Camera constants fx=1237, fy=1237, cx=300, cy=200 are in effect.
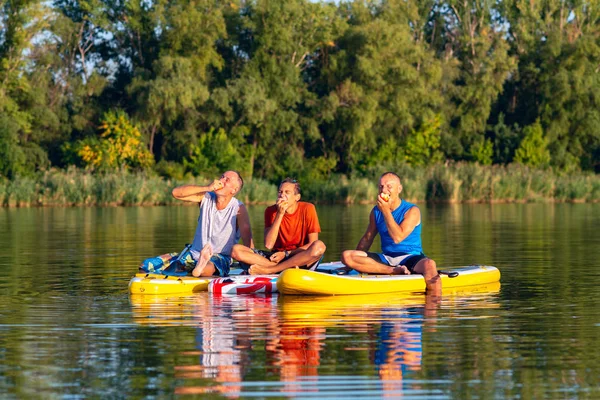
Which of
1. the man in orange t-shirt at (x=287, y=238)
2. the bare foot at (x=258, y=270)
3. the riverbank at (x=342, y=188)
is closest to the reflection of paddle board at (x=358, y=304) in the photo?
the man in orange t-shirt at (x=287, y=238)

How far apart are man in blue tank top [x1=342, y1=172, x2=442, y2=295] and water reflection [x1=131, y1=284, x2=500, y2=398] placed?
490 millimetres

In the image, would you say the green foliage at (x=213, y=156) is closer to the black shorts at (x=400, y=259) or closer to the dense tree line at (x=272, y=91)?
the dense tree line at (x=272, y=91)

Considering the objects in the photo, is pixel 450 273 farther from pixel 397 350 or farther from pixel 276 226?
pixel 397 350

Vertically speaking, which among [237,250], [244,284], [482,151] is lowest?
[244,284]

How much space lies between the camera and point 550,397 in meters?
7.79

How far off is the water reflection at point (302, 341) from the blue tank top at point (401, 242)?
0.77 metres

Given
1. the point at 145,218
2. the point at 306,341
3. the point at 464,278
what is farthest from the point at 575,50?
the point at 306,341

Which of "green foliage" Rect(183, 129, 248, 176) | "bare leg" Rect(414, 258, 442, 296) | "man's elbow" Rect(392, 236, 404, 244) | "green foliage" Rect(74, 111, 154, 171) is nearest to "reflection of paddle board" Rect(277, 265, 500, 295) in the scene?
"bare leg" Rect(414, 258, 442, 296)

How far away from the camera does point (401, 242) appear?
1475 cm

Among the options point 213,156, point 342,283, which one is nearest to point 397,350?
point 342,283

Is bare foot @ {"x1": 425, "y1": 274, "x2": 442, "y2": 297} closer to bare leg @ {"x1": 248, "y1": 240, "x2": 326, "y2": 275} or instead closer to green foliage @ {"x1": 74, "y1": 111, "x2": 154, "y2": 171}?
bare leg @ {"x1": 248, "y1": 240, "x2": 326, "y2": 275}

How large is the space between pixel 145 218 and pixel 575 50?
4082cm

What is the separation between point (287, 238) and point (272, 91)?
52.3m

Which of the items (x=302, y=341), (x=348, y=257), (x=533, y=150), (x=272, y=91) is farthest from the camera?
(x=533, y=150)
